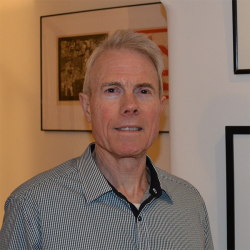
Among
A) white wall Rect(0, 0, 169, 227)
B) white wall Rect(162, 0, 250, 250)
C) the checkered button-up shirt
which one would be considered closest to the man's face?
the checkered button-up shirt

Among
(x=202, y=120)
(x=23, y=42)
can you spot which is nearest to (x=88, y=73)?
(x=202, y=120)

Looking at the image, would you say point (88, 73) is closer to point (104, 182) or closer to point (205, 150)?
point (104, 182)

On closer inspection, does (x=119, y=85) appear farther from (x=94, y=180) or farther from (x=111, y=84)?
(x=94, y=180)

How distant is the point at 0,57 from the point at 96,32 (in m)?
0.66

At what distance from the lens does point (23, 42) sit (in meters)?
2.16

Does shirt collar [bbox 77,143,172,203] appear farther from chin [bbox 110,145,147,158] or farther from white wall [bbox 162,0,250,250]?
white wall [bbox 162,0,250,250]

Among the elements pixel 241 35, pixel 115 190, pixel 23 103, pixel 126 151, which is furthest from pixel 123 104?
pixel 23 103

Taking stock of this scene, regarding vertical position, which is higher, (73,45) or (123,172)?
(73,45)

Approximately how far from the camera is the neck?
42.3 inches

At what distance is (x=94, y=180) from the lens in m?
1.01

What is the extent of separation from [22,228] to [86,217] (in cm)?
16

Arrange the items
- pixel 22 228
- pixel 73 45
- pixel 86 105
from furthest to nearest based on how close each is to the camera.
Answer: pixel 73 45
pixel 86 105
pixel 22 228

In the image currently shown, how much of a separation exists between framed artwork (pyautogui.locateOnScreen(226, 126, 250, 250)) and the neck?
32cm

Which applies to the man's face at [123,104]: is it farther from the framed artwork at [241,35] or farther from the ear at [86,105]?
the framed artwork at [241,35]
